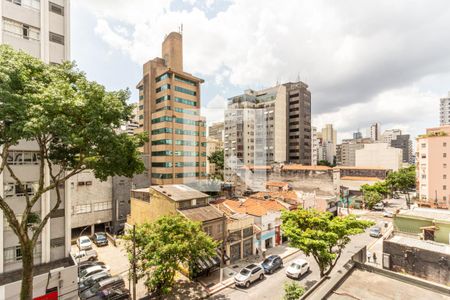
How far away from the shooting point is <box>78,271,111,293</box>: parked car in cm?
1895

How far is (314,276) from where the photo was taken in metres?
22.4

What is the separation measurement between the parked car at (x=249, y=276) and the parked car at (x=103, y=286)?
1038 cm

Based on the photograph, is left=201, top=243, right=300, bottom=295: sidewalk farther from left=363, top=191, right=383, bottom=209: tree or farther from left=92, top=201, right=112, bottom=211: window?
left=363, top=191, right=383, bottom=209: tree

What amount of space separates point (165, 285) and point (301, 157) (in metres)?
80.6

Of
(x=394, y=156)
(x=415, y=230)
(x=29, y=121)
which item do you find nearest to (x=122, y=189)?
(x=29, y=121)

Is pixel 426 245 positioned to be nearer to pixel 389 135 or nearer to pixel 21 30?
pixel 21 30

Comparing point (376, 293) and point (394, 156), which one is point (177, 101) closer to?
point (376, 293)

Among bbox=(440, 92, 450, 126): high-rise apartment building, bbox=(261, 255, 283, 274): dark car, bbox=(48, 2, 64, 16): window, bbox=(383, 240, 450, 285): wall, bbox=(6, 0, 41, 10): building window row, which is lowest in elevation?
bbox=(261, 255, 283, 274): dark car

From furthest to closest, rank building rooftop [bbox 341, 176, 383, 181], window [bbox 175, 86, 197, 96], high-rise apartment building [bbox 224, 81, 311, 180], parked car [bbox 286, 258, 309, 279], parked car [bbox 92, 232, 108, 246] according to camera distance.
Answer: high-rise apartment building [bbox 224, 81, 311, 180]
building rooftop [bbox 341, 176, 383, 181]
window [bbox 175, 86, 197, 96]
parked car [bbox 92, 232, 108, 246]
parked car [bbox 286, 258, 309, 279]

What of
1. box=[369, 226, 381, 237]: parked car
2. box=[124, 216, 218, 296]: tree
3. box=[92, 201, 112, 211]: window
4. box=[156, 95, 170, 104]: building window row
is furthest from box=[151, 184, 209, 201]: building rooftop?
box=[156, 95, 170, 104]: building window row

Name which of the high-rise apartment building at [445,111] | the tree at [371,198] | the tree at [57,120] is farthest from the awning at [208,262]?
the high-rise apartment building at [445,111]

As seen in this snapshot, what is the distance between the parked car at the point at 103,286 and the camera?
1811 centimetres

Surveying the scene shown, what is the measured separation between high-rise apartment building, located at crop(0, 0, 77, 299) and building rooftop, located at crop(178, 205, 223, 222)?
10491 mm

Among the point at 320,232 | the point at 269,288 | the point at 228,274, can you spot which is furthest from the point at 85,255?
the point at 320,232
